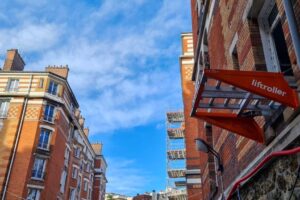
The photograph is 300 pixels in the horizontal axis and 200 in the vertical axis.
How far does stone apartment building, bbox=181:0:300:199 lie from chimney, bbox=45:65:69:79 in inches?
1181

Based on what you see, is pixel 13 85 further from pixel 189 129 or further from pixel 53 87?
pixel 189 129

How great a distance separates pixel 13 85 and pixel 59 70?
547 centimetres

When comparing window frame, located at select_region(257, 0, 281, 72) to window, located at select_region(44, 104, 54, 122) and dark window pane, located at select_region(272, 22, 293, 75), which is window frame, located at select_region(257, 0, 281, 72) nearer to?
dark window pane, located at select_region(272, 22, 293, 75)

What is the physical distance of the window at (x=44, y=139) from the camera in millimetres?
33156

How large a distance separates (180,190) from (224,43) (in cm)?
2518

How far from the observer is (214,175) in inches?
452

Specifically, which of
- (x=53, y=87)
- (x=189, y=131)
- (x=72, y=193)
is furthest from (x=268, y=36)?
A: (x=72, y=193)

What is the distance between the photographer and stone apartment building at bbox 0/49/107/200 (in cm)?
3092

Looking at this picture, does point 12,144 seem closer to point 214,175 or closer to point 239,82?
point 214,175

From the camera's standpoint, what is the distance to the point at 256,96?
191 inches

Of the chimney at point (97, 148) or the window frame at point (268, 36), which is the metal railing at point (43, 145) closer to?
the chimney at point (97, 148)

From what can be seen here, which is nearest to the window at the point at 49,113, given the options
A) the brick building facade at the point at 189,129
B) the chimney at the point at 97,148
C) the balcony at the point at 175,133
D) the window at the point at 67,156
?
the window at the point at 67,156

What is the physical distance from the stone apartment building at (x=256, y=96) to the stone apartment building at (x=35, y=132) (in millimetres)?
25382

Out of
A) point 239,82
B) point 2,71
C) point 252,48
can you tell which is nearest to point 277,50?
point 252,48
